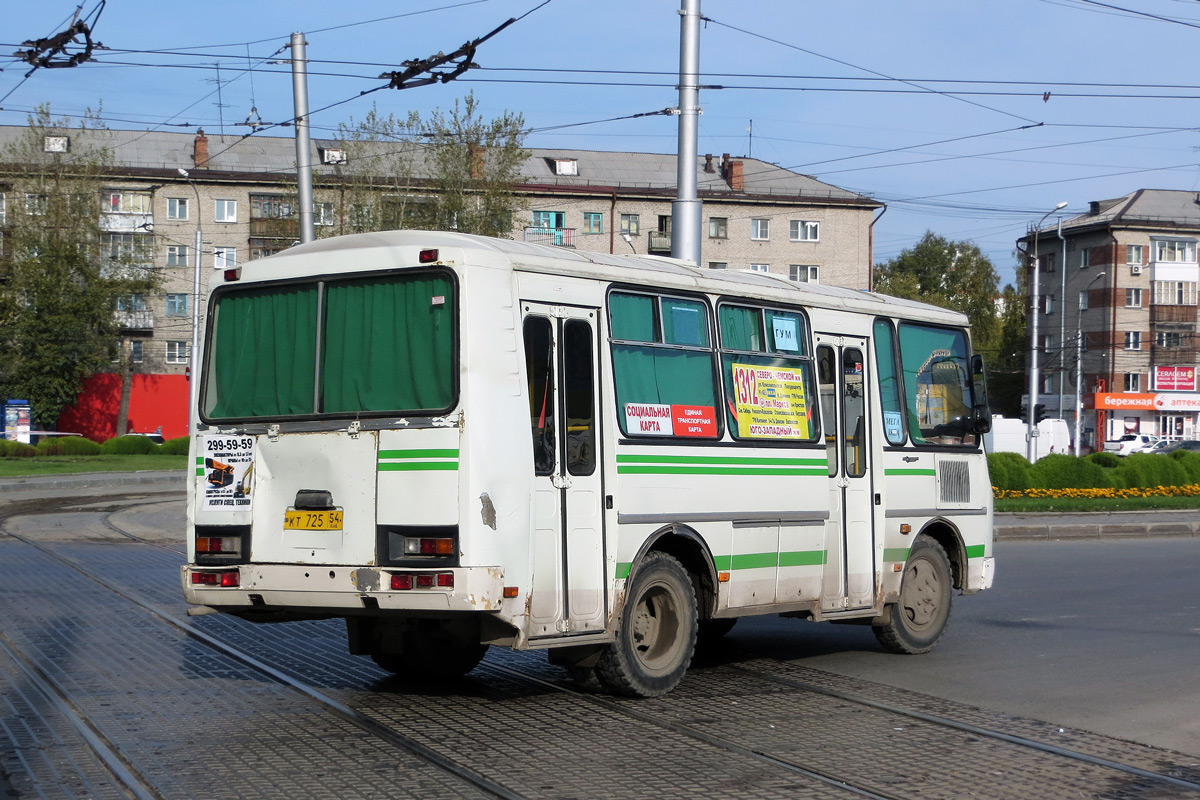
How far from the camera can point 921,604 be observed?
11.5m

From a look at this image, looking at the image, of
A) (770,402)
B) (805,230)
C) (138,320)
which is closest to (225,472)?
(770,402)

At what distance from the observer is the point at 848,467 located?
10.8 meters

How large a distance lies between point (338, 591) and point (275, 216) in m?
58.3

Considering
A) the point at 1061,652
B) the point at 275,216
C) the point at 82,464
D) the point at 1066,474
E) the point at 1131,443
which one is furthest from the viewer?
the point at 1131,443

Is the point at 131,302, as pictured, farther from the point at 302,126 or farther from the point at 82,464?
the point at 302,126

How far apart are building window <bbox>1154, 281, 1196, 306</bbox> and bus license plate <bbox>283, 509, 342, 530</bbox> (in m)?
84.2

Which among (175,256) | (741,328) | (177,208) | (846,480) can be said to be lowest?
(846,480)

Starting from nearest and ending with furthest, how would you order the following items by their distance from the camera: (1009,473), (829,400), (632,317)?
(632,317)
(829,400)
(1009,473)

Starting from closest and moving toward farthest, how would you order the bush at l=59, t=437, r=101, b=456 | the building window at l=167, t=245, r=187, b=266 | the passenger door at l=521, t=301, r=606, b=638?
the passenger door at l=521, t=301, r=606, b=638 → the bush at l=59, t=437, r=101, b=456 → the building window at l=167, t=245, r=187, b=266

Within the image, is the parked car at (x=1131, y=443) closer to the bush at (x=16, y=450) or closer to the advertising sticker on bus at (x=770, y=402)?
the bush at (x=16, y=450)

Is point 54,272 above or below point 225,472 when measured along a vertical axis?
above

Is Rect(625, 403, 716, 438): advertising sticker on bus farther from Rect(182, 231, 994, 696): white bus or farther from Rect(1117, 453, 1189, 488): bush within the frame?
Rect(1117, 453, 1189, 488): bush

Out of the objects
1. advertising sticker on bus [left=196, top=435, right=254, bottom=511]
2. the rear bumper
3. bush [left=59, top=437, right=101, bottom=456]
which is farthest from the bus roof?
bush [left=59, top=437, right=101, bottom=456]

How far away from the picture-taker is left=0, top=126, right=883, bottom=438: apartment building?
69750 millimetres
